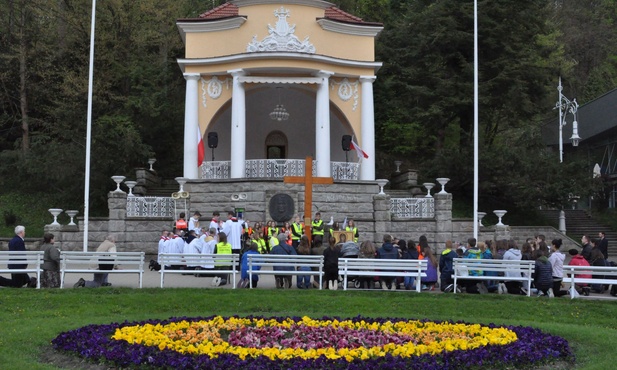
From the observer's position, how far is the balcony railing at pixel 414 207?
1179 inches

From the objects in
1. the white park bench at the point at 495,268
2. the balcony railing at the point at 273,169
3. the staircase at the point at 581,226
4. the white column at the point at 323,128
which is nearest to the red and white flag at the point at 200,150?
the balcony railing at the point at 273,169

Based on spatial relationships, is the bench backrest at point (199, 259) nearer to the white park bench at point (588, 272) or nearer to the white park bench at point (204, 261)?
the white park bench at point (204, 261)

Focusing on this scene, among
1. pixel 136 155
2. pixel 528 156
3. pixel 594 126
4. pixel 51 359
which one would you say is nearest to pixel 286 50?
pixel 136 155

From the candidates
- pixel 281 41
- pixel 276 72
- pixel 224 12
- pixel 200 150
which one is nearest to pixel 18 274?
pixel 200 150

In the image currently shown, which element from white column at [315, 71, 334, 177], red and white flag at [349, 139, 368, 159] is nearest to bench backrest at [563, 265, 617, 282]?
red and white flag at [349, 139, 368, 159]

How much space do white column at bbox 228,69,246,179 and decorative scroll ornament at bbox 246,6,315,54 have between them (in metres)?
1.24

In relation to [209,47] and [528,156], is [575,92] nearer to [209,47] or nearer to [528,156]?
[528,156]

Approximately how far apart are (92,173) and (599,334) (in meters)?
25.6

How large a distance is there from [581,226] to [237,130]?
17.2 meters

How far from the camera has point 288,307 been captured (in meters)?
16.4

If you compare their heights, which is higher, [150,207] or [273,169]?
[273,169]

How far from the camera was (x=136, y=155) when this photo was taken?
119 feet

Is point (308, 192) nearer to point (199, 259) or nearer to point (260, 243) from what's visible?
point (260, 243)

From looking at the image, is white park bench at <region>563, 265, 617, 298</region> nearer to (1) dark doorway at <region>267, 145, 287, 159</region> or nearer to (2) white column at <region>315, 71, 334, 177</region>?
(2) white column at <region>315, 71, 334, 177</region>
